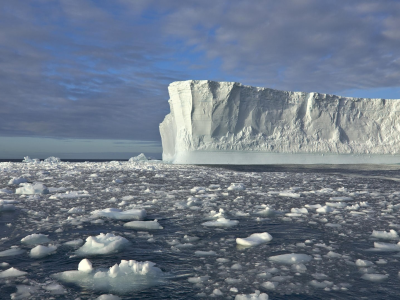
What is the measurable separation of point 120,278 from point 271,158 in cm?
2258

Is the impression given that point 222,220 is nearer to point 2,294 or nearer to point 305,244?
point 305,244

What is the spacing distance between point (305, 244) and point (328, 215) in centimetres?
156

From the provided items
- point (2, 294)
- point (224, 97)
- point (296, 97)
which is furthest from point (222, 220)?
point (296, 97)

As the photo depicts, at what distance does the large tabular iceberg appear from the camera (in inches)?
866

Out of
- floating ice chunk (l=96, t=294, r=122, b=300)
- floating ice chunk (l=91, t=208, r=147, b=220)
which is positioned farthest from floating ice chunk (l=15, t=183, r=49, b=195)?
floating ice chunk (l=96, t=294, r=122, b=300)

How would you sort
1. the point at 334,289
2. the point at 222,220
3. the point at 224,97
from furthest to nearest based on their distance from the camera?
the point at 224,97 → the point at 222,220 → the point at 334,289

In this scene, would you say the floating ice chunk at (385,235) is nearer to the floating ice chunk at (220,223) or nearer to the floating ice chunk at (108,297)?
the floating ice chunk at (220,223)

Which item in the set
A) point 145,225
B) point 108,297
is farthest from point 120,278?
point 145,225

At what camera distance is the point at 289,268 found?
2.26m

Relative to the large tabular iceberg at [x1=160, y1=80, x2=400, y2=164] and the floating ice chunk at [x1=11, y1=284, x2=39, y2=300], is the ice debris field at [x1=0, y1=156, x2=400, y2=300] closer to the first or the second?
the floating ice chunk at [x1=11, y1=284, x2=39, y2=300]

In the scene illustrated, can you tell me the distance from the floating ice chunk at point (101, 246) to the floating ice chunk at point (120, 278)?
0.39 meters

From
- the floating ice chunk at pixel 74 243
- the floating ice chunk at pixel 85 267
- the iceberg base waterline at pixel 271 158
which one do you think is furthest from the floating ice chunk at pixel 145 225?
the iceberg base waterline at pixel 271 158

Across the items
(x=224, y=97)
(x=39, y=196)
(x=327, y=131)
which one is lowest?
(x=39, y=196)

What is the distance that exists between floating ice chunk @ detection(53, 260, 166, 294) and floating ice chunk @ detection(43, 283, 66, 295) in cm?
9
